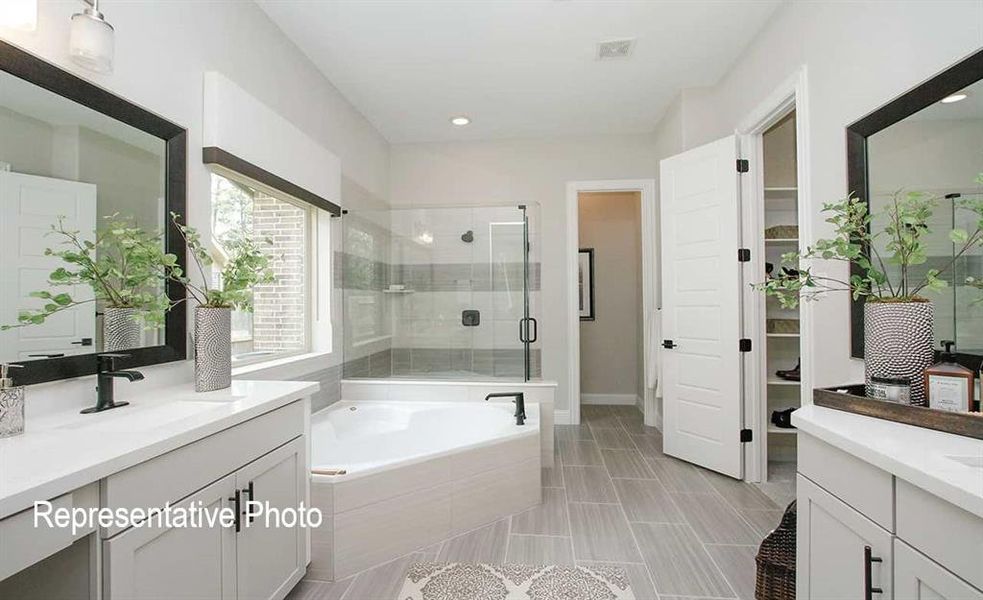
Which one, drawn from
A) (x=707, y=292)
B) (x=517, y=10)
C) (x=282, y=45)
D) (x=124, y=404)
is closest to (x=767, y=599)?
(x=707, y=292)

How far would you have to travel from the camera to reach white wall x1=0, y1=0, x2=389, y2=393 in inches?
55.3

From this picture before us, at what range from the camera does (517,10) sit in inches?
94.6

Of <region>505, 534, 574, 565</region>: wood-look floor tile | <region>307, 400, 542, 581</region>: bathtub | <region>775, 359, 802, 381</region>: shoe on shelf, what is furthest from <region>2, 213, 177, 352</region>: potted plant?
<region>775, 359, 802, 381</region>: shoe on shelf

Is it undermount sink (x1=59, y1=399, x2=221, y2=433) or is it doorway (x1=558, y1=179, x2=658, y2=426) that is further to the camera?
doorway (x1=558, y1=179, x2=658, y2=426)

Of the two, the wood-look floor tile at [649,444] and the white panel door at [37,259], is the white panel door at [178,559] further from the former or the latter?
the wood-look floor tile at [649,444]

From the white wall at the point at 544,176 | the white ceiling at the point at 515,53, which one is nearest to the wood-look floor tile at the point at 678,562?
the white wall at the point at 544,176

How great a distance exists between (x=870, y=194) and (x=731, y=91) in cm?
172

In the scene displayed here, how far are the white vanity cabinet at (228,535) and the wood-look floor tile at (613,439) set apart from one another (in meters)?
2.55

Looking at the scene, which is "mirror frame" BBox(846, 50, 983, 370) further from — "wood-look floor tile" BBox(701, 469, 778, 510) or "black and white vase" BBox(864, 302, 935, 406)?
"wood-look floor tile" BBox(701, 469, 778, 510)

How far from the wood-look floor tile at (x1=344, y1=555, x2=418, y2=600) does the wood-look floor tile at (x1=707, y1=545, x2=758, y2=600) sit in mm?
1383

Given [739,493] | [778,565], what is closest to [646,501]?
[739,493]

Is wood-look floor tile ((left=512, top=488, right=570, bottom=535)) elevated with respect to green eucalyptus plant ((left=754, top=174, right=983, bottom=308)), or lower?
lower

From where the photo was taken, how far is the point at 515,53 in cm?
284

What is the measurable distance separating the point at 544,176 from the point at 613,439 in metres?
2.56
